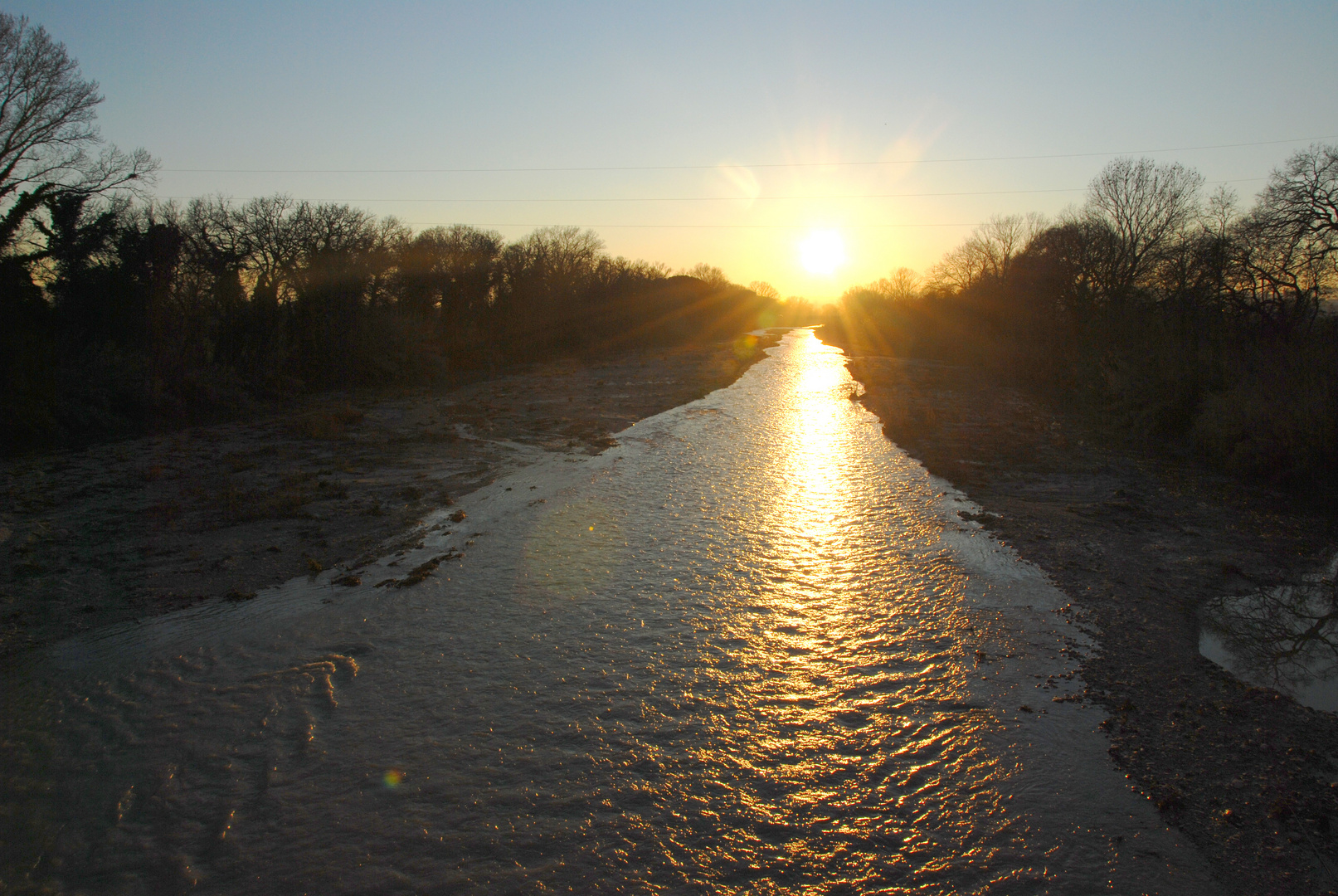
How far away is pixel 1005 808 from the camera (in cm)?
406

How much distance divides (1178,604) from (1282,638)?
2.60ft

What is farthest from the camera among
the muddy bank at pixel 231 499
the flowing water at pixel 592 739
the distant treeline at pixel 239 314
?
the distant treeline at pixel 239 314

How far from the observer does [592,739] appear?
15.5 ft

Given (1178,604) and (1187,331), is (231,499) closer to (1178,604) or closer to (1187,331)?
(1178,604)

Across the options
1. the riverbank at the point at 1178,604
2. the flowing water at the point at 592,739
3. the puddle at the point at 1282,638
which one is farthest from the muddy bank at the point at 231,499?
the puddle at the point at 1282,638

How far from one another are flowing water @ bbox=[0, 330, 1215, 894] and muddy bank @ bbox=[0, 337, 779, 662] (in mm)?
712

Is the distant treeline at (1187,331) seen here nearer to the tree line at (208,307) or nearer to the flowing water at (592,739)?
the flowing water at (592,739)

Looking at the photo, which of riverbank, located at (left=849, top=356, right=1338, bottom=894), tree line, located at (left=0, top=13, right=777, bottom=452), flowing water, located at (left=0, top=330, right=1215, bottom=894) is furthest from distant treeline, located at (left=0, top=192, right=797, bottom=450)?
riverbank, located at (left=849, top=356, right=1338, bottom=894)

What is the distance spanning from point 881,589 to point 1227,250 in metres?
24.9

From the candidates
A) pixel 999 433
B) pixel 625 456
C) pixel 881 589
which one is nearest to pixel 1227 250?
pixel 999 433

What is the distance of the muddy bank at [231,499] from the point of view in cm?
695

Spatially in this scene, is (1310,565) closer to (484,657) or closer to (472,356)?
(484,657)

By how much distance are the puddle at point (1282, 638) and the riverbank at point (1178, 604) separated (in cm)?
18

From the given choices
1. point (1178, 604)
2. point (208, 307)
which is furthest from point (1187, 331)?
point (208, 307)
